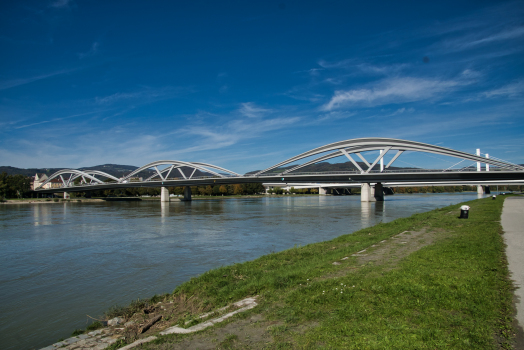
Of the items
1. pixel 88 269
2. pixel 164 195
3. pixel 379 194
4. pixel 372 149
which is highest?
pixel 372 149

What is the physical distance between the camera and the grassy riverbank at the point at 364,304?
154 inches

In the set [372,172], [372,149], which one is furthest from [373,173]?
[372,149]

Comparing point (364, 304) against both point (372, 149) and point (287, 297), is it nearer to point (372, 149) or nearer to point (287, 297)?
point (287, 297)

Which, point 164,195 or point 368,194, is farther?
point 164,195

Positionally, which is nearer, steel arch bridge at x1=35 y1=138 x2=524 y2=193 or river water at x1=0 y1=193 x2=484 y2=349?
river water at x1=0 y1=193 x2=484 y2=349

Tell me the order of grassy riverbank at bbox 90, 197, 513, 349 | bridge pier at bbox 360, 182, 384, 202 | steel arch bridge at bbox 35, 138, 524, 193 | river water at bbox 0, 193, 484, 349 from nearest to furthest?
grassy riverbank at bbox 90, 197, 513, 349 < river water at bbox 0, 193, 484, 349 < steel arch bridge at bbox 35, 138, 524, 193 < bridge pier at bbox 360, 182, 384, 202

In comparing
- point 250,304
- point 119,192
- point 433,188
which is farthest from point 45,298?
point 433,188

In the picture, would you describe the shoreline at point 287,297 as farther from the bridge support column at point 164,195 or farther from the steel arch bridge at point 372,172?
the bridge support column at point 164,195

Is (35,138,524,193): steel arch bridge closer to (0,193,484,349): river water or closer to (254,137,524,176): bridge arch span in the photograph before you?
(254,137,524,176): bridge arch span

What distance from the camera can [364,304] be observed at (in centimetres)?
493

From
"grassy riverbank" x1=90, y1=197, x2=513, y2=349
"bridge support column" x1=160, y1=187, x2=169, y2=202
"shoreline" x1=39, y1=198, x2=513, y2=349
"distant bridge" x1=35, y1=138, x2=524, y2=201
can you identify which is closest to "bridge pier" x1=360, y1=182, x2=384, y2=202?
"distant bridge" x1=35, y1=138, x2=524, y2=201

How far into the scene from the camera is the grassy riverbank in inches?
154

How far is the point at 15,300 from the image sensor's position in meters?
8.20

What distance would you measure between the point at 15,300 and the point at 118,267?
11.8 feet
